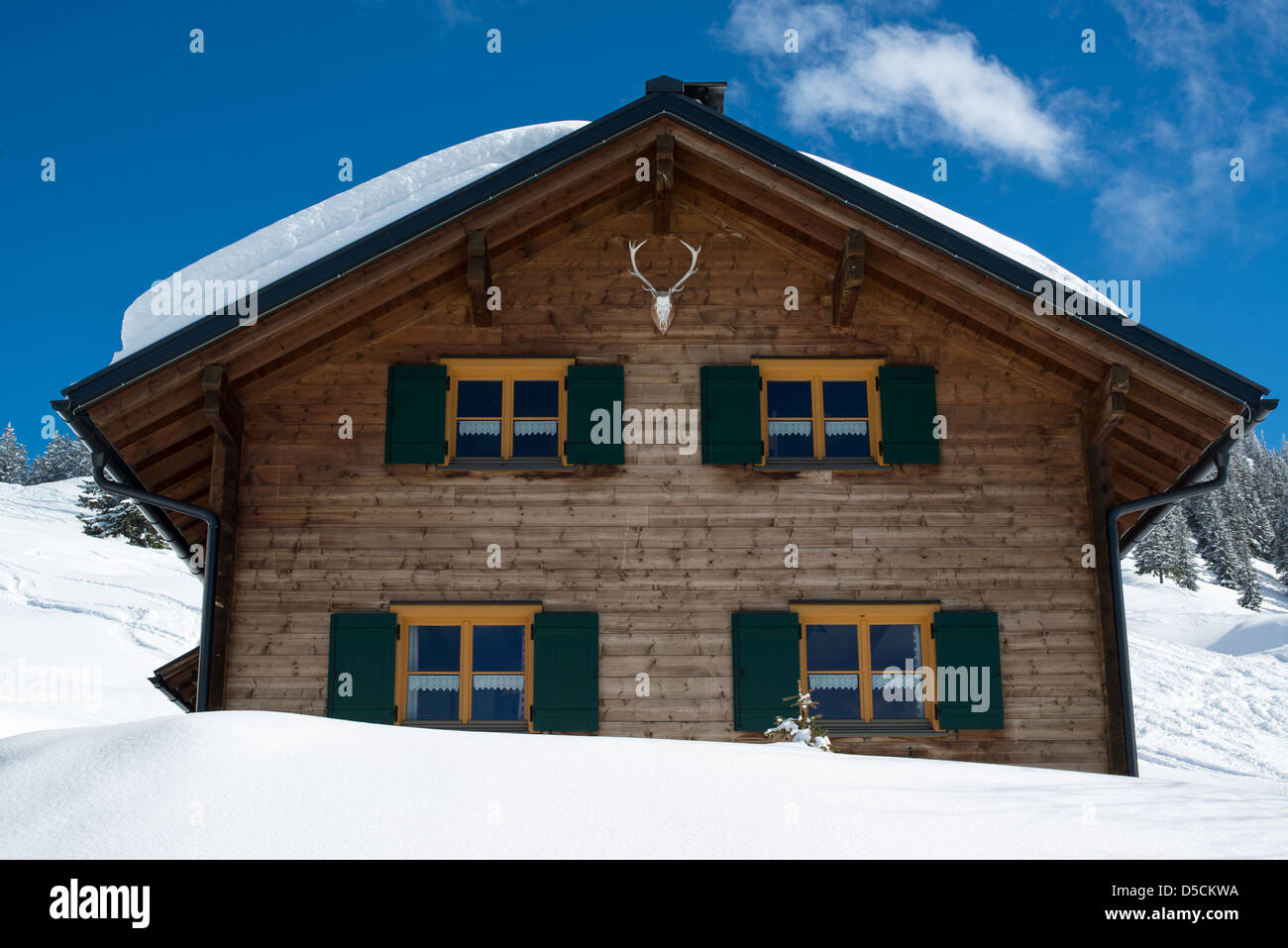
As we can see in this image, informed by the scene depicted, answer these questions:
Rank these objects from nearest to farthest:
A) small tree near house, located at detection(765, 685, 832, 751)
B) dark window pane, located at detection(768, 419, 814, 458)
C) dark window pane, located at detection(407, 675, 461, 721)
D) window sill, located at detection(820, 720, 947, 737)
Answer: small tree near house, located at detection(765, 685, 832, 751) → window sill, located at detection(820, 720, 947, 737) → dark window pane, located at detection(407, 675, 461, 721) → dark window pane, located at detection(768, 419, 814, 458)

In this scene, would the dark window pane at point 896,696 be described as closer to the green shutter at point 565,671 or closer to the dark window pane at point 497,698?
the green shutter at point 565,671

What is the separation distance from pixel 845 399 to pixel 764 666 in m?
2.97

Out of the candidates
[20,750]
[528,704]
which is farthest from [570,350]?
[20,750]

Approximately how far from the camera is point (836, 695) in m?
10.8

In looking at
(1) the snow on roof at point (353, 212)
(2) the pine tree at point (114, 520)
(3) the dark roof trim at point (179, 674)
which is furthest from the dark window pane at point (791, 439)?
(2) the pine tree at point (114, 520)

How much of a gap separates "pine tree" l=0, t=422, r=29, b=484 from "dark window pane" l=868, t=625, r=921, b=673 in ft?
329

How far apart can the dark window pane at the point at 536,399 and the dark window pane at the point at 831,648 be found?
3.41 metres

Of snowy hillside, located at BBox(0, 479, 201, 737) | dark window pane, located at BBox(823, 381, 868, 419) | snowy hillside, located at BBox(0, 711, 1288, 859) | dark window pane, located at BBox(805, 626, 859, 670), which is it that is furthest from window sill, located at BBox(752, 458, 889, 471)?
snowy hillside, located at BBox(0, 479, 201, 737)

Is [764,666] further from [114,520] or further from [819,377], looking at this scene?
[114,520]

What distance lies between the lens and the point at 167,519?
472 inches

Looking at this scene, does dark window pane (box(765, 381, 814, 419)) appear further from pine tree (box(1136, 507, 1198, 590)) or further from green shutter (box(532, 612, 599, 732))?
pine tree (box(1136, 507, 1198, 590))

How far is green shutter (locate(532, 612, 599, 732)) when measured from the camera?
1042 centimetres
